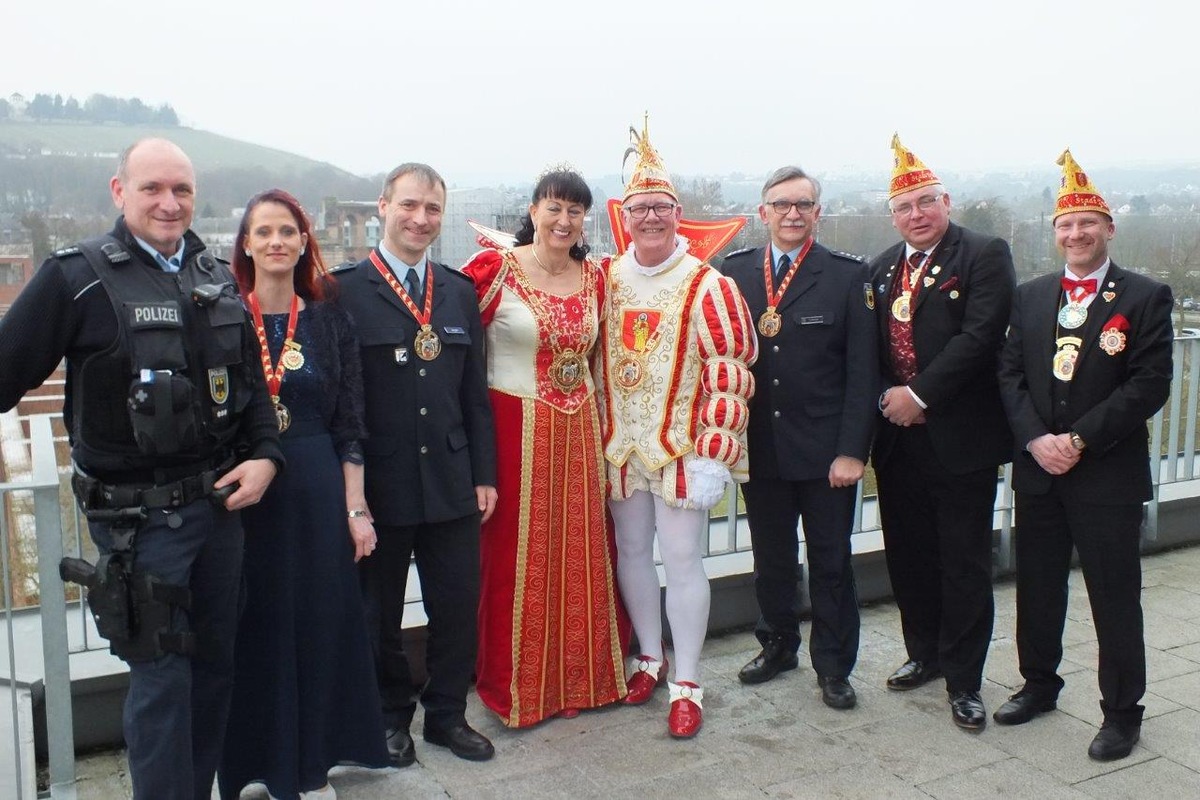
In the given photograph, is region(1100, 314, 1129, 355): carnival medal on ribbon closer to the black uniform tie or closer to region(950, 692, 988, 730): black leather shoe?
region(950, 692, 988, 730): black leather shoe

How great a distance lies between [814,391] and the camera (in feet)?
11.6

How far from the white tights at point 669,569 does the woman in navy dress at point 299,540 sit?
3.17ft

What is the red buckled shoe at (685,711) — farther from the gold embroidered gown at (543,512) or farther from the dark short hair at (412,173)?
the dark short hair at (412,173)

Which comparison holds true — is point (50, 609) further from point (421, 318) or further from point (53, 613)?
point (421, 318)

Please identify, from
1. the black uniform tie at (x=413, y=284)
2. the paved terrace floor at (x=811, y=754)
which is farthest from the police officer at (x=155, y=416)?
the paved terrace floor at (x=811, y=754)

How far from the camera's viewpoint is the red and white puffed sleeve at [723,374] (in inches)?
130

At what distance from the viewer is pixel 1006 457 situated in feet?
11.3

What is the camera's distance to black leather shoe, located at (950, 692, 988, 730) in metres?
3.40

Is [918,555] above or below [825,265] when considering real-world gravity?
below

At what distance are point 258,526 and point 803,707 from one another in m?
1.93

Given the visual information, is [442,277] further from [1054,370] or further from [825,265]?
[1054,370]

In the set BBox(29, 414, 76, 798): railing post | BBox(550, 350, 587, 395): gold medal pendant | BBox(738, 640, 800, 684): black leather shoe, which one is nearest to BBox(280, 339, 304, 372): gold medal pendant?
BBox(29, 414, 76, 798): railing post

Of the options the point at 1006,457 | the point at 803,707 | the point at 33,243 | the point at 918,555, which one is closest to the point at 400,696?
the point at 803,707

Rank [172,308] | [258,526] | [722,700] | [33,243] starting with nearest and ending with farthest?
[172,308]
[258,526]
[722,700]
[33,243]
